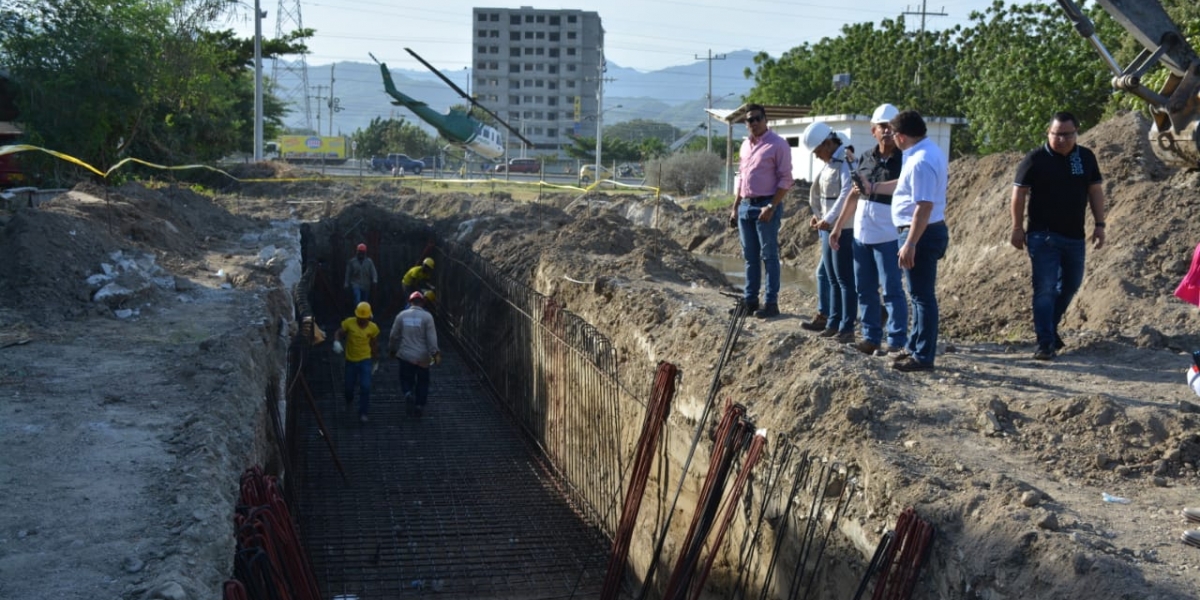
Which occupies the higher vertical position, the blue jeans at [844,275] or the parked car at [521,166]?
the parked car at [521,166]

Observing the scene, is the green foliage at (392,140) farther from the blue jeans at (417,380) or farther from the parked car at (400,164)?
the blue jeans at (417,380)

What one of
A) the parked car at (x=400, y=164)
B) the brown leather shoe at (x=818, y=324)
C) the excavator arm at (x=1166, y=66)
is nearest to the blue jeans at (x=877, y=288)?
the brown leather shoe at (x=818, y=324)

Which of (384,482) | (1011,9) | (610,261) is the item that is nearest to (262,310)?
(384,482)

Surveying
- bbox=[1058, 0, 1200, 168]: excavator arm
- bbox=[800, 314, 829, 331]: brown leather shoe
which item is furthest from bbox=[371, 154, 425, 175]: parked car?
bbox=[1058, 0, 1200, 168]: excavator arm

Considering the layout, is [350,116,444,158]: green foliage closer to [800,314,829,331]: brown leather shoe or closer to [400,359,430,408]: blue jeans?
[400,359,430,408]: blue jeans

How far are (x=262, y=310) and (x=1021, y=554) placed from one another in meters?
7.53

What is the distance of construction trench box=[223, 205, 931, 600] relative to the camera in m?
5.74

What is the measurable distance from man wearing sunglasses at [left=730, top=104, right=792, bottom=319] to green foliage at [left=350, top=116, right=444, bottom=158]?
2089 inches

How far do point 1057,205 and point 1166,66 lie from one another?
179cm

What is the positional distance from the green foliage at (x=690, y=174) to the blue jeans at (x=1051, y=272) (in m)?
28.0

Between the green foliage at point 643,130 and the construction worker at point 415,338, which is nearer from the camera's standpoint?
the construction worker at point 415,338

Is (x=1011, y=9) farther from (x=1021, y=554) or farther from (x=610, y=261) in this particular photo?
(x=1021, y=554)

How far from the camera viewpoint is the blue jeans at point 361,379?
1154cm

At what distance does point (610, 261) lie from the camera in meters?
12.4
